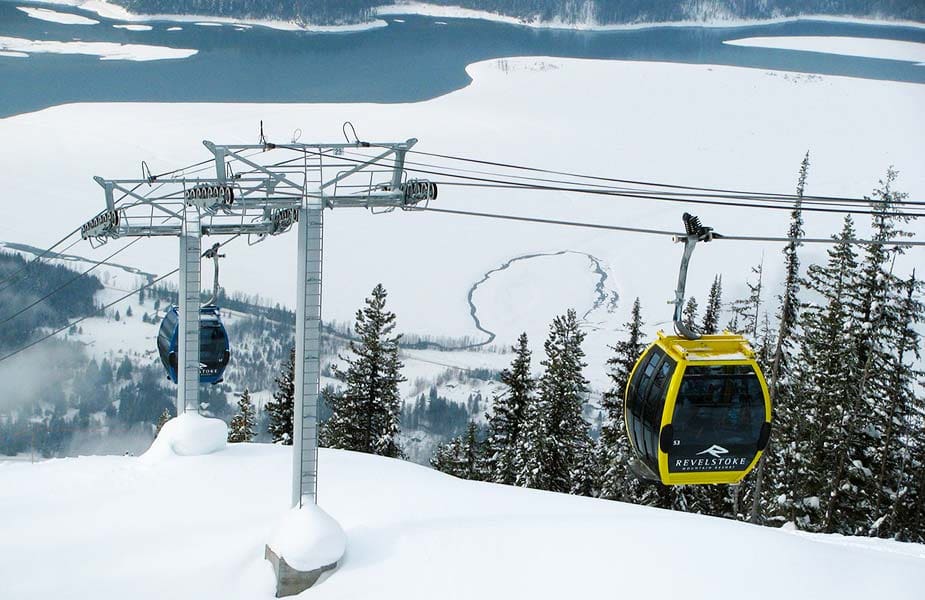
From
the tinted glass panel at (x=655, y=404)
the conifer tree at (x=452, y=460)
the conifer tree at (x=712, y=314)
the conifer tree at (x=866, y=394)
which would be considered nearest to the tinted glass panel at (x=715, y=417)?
the tinted glass panel at (x=655, y=404)

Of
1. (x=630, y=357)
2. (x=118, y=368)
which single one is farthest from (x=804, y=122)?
(x=630, y=357)

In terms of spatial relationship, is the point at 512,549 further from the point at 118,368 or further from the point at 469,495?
the point at 118,368

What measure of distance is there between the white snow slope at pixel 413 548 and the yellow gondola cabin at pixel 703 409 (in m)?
0.94

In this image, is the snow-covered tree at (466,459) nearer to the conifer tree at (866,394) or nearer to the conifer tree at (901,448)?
the conifer tree at (866,394)

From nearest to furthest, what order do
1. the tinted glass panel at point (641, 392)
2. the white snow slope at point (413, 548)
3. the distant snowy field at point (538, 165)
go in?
the white snow slope at point (413, 548) < the tinted glass panel at point (641, 392) < the distant snowy field at point (538, 165)

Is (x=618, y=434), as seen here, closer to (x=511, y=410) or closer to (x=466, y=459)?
(x=511, y=410)

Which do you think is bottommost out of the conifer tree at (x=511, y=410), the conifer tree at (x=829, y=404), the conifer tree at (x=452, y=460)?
the conifer tree at (x=452, y=460)

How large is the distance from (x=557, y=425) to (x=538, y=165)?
98.1 meters

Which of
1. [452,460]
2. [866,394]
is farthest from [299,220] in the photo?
[452,460]

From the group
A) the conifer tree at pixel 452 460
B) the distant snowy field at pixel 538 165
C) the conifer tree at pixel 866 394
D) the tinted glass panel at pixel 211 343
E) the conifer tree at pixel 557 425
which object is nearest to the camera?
the tinted glass panel at pixel 211 343

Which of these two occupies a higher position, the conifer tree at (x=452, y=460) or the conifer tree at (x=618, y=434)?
the conifer tree at (x=618, y=434)

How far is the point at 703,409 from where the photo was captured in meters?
11.2

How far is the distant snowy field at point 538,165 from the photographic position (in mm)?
90500

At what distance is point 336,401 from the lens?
1136 inches
